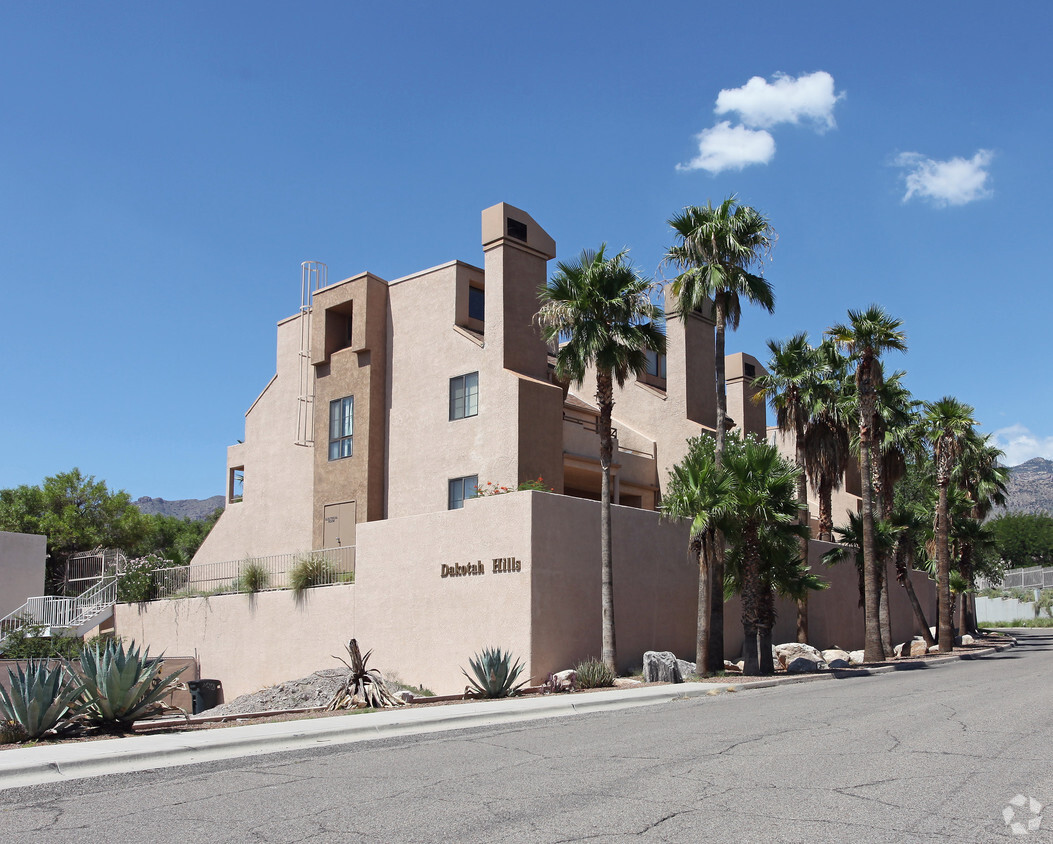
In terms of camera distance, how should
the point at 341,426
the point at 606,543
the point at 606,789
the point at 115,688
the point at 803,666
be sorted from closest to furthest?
the point at 606,789
the point at 115,688
the point at 606,543
the point at 803,666
the point at 341,426

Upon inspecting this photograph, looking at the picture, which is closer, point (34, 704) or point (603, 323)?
point (34, 704)

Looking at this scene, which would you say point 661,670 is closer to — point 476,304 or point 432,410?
point 432,410

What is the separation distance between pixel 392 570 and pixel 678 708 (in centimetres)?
1126

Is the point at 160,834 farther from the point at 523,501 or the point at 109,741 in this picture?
the point at 523,501

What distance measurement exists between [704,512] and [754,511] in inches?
60.3

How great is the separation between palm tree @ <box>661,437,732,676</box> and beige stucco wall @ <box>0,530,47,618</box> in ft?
84.3

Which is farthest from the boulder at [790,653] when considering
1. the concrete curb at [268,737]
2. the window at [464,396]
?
the window at [464,396]

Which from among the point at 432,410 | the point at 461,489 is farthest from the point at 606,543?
the point at 432,410

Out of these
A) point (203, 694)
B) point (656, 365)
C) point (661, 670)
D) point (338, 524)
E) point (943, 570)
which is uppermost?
point (656, 365)

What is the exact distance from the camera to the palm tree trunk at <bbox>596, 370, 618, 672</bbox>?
73.7ft

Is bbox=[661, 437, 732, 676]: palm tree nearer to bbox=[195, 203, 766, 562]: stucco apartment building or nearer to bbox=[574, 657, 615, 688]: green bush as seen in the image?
bbox=[574, 657, 615, 688]: green bush

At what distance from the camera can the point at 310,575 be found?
1123 inches

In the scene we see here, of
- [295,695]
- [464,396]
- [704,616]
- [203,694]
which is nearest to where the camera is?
[704,616]

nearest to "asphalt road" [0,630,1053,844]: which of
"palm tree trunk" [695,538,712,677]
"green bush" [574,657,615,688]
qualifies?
"green bush" [574,657,615,688]
